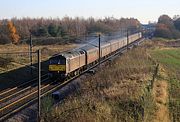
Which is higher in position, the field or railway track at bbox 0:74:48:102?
the field

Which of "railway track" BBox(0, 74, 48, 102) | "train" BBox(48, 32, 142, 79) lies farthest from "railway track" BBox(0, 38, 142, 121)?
"train" BBox(48, 32, 142, 79)

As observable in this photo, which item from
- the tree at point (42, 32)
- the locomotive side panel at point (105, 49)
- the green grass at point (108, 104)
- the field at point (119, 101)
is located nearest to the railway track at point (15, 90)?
the field at point (119, 101)

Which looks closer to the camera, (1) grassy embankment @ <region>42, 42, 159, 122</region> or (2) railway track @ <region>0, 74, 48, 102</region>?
(1) grassy embankment @ <region>42, 42, 159, 122</region>

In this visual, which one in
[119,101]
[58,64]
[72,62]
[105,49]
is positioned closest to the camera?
[119,101]

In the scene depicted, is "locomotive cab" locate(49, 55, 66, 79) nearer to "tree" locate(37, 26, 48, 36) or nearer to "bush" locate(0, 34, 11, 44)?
"tree" locate(37, 26, 48, 36)

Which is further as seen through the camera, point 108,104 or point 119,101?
point 119,101

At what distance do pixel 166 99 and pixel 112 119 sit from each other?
9.29 m

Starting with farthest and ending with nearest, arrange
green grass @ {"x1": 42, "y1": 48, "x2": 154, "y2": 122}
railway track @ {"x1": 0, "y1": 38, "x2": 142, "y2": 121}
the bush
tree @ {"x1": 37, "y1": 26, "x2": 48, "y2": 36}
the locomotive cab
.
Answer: tree @ {"x1": 37, "y1": 26, "x2": 48, "y2": 36}
the bush
the locomotive cab
railway track @ {"x1": 0, "y1": 38, "x2": 142, "y2": 121}
green grass @ {"x1": 42, "y1": 48, "x2": 154, "y2": 122}

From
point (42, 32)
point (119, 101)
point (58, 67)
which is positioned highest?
point (42, 32)

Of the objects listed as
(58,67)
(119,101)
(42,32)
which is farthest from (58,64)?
(42,32)

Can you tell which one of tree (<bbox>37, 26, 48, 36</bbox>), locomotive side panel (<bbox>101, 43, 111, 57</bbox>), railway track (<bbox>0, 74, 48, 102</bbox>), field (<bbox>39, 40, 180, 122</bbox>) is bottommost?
railway track (<bbox>0, 74, 48, 102</bbox>)

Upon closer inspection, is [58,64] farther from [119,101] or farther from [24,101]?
[119,101]

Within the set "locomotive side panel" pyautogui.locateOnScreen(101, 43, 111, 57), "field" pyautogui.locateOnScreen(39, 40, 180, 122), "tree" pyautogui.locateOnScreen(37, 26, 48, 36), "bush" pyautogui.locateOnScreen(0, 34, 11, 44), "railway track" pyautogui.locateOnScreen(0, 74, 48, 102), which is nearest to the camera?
"field" pyautogui.locateOnScreen(39, 40, 180, 122)

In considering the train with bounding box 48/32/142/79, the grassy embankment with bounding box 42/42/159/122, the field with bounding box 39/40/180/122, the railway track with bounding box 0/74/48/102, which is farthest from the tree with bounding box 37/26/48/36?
the grassy embankment with bounding box 42/42/159/122
